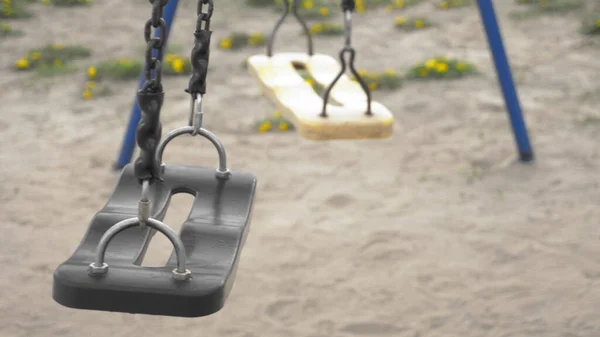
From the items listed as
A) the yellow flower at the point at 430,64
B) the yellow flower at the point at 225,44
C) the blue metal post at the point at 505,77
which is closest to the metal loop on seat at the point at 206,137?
the blue metal post at the point at 505,77

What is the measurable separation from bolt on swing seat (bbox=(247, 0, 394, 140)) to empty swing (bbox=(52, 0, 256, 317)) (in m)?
0.62

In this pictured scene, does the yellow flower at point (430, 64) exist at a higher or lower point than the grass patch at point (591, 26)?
lower

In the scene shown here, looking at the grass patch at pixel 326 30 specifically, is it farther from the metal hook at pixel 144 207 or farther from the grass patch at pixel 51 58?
the metal hook at pixel 144 207

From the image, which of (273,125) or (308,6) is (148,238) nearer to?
(273,125)

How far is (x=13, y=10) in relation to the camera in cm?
680

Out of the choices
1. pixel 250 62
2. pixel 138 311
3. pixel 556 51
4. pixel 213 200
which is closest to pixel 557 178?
pixel 250 62

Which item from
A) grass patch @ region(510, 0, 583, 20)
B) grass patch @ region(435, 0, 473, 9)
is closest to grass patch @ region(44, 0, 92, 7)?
grass patch @ region(435, 0, 473, 9)

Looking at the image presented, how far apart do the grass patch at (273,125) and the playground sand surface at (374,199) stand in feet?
0.22

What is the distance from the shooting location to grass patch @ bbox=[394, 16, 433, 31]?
253 inches

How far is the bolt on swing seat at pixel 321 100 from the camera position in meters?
2.97

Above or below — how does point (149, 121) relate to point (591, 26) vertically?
above

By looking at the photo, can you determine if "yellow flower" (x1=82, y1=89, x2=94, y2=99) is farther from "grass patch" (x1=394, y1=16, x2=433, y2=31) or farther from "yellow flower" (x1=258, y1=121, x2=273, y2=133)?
"grass patch" (x1=394, y1=16, x2=433, y2=31)

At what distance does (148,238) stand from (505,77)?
2481 mm

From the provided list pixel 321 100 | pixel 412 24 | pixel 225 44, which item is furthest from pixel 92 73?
pixel 321 100
